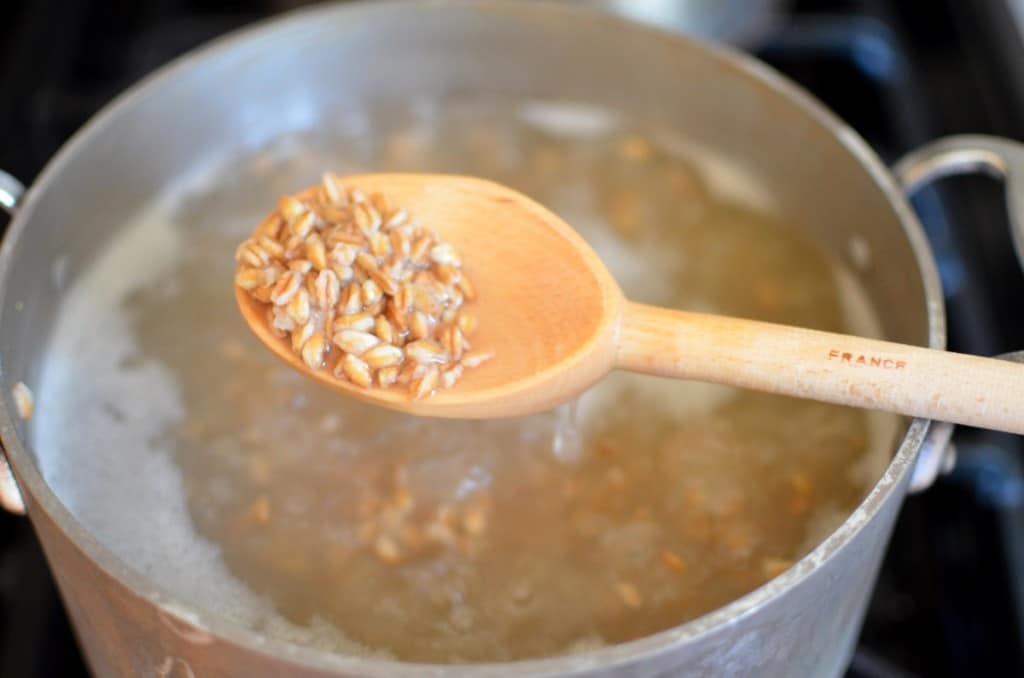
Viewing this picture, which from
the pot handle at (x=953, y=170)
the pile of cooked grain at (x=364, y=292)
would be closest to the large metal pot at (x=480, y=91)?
the pot handle at (x=953, y=170)

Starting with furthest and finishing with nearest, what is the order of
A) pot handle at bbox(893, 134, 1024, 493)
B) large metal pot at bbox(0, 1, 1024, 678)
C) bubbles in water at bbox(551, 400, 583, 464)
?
1. bubbles in water at bbox(551, 400, 583, 464)
2. pot handle at bbox(893, 134, 1024, 493)
3. large metal pot at bbox(0, 1, 1024, 678)

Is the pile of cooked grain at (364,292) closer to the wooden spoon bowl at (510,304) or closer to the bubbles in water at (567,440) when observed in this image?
the wooden spoon bowl at (510,304)

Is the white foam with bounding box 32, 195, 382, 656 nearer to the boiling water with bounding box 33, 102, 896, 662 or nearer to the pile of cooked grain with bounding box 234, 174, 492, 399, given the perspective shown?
the boiling water with bounding box 33, 102, 896, 662

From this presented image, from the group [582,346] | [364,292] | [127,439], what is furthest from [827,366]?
[127,439]

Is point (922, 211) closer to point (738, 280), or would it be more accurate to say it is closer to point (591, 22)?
point (738, 280)

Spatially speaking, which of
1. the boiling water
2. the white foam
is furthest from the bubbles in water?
the white foam

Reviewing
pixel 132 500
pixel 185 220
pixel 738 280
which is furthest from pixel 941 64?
pixel 132 500
